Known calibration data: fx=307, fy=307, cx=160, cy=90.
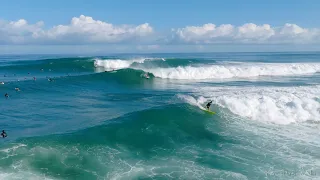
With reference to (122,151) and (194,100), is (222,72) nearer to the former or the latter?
(194,100)

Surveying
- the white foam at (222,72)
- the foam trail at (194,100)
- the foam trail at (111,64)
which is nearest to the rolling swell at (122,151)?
the foam trail at (194,100)

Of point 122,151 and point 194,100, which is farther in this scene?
point 194,100

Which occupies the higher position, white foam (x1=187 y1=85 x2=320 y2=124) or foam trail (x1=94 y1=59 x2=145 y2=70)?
foam trail (x1=94 y1=59 x2=145 y2=70)

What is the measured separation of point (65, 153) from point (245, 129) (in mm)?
10292

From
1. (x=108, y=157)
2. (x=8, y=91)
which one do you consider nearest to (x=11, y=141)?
(x=108, y=157)

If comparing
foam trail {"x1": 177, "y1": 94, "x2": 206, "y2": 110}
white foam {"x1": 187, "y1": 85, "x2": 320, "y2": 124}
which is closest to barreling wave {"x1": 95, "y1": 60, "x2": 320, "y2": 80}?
foam trail {"x1": 177, "y1": 94, "x2": 206, "y2": 110}

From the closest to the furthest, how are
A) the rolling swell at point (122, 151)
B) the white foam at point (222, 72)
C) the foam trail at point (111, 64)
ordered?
the rolling swell at point (122, 151) < the white foam at point (222, 72) < the foam trail at point (111, 64)

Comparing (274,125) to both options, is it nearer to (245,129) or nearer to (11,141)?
(245,129)

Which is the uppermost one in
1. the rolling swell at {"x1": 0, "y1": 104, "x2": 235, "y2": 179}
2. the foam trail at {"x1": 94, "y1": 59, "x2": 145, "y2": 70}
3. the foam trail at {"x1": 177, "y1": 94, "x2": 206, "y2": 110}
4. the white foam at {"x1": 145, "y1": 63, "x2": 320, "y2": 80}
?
the foam trail at {"x1": 94, "y1": 59, "x2": 145, "y2": 70}

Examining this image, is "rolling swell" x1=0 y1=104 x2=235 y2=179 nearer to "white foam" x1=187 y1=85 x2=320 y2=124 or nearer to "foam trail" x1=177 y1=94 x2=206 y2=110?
"white foam" x1=187 y1=85 x2=320 y2=124

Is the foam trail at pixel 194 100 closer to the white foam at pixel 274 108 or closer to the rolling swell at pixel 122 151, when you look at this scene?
the white foam at pixel 274 108

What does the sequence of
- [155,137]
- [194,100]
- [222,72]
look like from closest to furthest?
[155,137]
[194,100]
[222,72]

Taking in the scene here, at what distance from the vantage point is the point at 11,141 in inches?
570

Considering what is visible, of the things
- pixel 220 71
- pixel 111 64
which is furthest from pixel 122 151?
pixel 111 64
